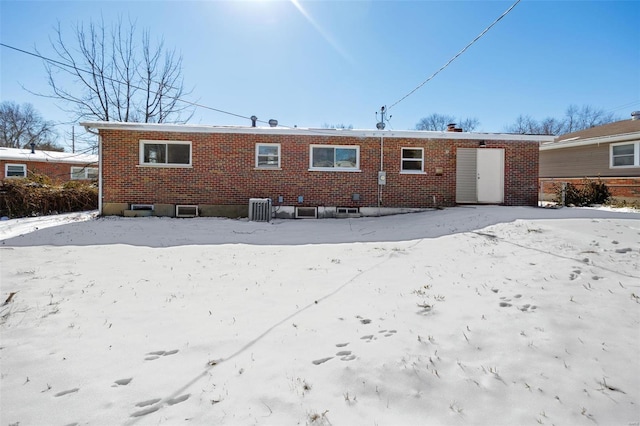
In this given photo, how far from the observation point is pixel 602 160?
16047mm

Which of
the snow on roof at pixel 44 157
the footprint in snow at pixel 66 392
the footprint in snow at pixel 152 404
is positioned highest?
the snow on roof at pixel 44 157

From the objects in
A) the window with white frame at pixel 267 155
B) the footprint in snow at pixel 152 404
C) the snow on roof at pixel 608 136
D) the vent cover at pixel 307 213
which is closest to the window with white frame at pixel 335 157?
the window with white frame at pixel 267 155

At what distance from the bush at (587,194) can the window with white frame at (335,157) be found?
372 inches

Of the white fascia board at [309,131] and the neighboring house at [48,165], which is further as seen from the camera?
the neighboring house at [48,165]

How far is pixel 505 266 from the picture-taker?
16.4 feet

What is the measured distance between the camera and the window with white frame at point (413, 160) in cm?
1200

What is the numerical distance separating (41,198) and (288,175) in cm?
1019

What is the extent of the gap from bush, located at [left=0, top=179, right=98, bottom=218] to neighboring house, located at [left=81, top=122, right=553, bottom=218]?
411cm

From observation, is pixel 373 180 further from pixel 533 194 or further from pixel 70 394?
pixel 70 394

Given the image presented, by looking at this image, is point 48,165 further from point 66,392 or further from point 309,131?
point 66,392

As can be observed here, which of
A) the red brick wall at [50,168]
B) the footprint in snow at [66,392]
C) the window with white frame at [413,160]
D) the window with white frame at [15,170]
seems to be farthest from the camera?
the red brick wall at [50,168]

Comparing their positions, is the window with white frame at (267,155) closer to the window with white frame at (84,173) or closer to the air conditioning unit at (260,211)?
the air conditioning unit at (260,211)

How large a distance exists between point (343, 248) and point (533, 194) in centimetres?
919

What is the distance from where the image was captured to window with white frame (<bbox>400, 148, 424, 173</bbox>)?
1200 cm
